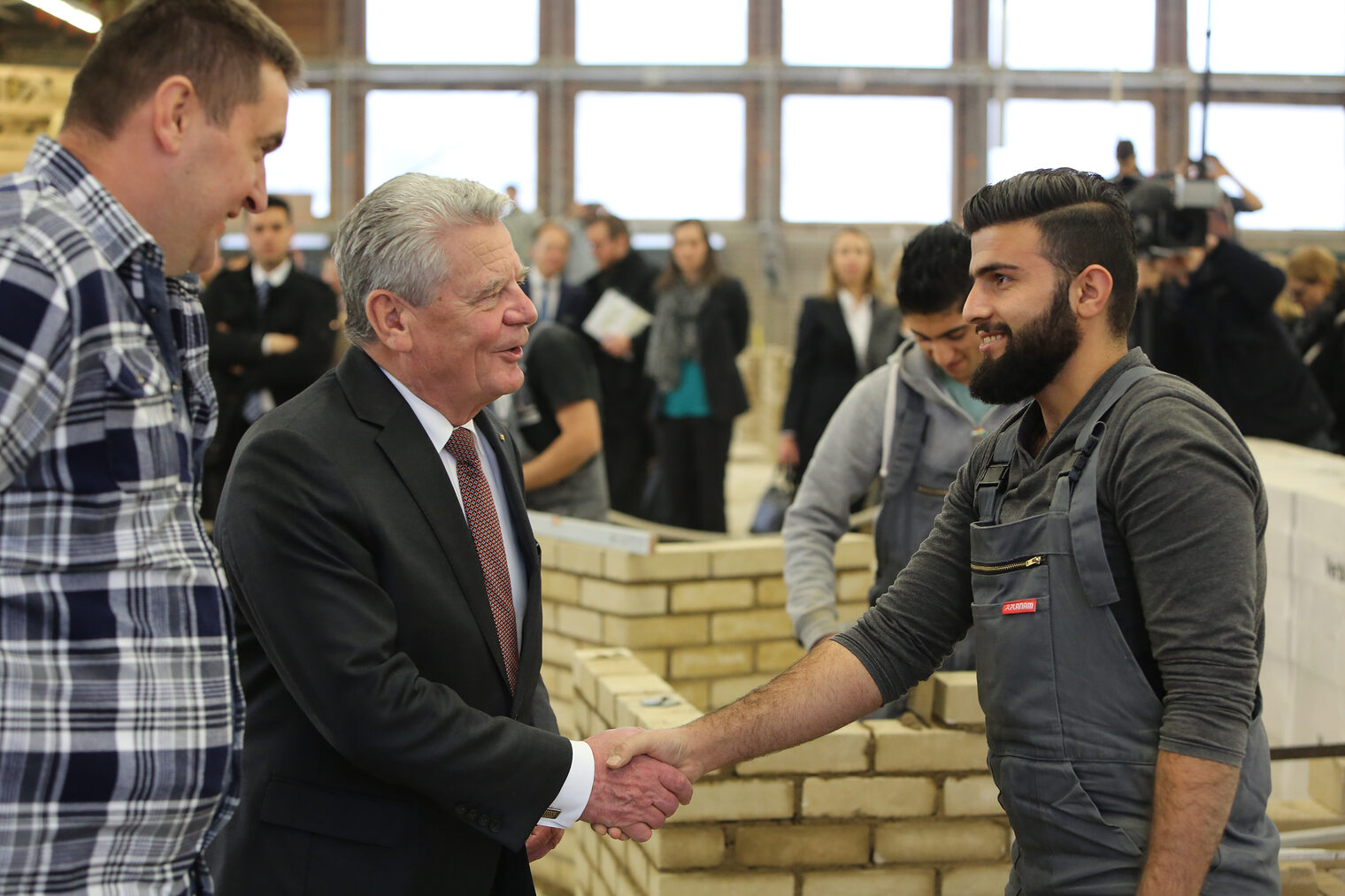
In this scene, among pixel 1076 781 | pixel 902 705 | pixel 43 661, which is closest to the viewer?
pixel 43 661

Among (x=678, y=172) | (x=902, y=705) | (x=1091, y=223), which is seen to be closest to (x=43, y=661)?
(x=1091, y=223)

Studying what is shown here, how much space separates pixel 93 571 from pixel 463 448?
78 centimetres

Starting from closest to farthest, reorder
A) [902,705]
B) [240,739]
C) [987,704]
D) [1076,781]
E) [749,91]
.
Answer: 1. [240,739]
2. [1076,781]
3. [987,704]
4. [902,705]
5. [749,91]

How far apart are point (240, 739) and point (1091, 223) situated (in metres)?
1.35

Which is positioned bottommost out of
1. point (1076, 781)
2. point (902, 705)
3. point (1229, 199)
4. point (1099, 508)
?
point (902, 705)

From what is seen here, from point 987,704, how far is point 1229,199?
4.25m

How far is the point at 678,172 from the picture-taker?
762 inches

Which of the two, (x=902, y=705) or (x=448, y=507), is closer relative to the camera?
(x=448, y=507)

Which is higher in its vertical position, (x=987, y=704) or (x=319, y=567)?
(x=319, y=567)

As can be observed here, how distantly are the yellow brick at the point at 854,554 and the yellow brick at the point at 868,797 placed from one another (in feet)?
4.82

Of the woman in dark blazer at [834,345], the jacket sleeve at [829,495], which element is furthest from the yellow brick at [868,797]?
the woman in dark blazer at [834,345]

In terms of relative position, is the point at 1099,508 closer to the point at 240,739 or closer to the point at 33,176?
the point at 240,739

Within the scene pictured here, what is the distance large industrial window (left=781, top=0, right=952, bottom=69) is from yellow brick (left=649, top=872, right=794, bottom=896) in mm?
17477

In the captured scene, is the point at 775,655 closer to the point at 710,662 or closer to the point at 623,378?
the point at 710,662
